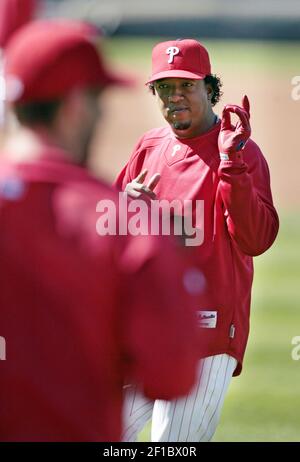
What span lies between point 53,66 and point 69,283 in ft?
1.80

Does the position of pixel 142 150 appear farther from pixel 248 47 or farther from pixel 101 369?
pixel 248 47

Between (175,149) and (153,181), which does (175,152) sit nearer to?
(175,149)

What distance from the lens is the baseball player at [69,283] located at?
8.34 feet

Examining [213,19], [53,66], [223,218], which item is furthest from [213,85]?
[213,19]

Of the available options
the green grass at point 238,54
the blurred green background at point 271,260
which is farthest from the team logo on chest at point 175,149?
the green grass at point 238,54

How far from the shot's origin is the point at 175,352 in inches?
100

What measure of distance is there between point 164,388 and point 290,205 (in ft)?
43.5

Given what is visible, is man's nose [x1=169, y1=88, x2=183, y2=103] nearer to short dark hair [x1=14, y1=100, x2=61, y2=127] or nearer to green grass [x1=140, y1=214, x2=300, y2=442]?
short dark hair [x1=14, y1=100, x2=61, y2=127]

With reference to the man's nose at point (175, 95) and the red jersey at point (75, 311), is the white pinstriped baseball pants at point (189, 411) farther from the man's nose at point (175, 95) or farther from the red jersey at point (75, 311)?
the red jersey at point (75, 311)

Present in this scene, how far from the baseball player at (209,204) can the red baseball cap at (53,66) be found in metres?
1.87
